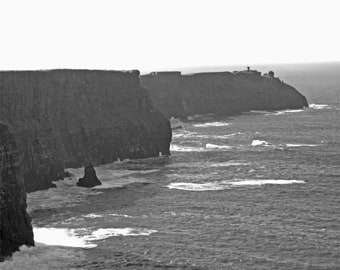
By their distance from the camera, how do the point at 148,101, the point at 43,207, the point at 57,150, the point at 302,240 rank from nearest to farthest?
the point at 302,240
the point at 43,207
the point at 57,150
the point at 148,101

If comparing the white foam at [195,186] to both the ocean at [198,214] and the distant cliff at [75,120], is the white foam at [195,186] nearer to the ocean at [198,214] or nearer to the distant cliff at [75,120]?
the ocean at [198,214]

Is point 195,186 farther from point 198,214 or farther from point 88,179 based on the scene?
point 198,214

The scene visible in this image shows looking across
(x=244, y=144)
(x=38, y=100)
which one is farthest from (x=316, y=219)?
(x=244, y=144)

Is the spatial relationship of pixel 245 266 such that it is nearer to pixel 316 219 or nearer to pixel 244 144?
pixel 316 219

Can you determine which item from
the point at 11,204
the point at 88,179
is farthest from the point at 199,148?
the point at 11,204

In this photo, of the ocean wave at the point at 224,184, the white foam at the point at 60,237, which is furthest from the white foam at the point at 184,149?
the white foam at the point at 60,237

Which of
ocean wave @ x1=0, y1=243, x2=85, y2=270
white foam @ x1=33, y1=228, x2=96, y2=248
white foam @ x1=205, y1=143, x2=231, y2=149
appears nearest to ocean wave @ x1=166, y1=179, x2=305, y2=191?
white foam @ x1=33, y1=228, x2=96, y2=248
